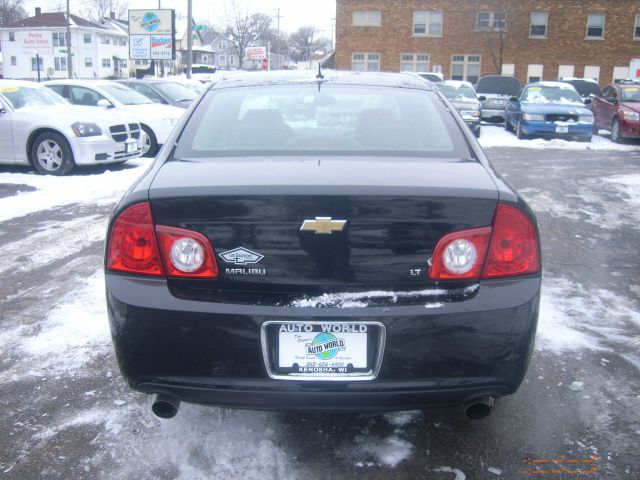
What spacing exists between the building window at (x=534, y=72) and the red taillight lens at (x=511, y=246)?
42.5 meters

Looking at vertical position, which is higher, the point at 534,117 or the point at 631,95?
the point at 631,95

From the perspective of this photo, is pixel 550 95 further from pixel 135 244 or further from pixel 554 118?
pixel 135 244

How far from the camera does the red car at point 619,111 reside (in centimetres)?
1605

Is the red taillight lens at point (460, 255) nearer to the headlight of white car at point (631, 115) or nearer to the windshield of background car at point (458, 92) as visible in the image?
the headlight of white car at point (631, 115)

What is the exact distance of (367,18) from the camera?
42.2 m

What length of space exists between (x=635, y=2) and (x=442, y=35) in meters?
12.0

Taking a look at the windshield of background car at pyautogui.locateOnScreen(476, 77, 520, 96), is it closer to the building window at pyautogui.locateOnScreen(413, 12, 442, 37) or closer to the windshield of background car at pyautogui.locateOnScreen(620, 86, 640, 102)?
the windshield of background car at pyautogui.locateOnScreen(620, 86, 640, 102)

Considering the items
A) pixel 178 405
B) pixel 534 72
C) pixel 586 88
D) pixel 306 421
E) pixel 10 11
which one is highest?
pixel 10 11

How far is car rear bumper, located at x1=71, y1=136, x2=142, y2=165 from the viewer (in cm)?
1000

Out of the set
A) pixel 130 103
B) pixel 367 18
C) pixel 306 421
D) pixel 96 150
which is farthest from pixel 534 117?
pixel 367 18

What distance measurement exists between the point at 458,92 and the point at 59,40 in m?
61.5

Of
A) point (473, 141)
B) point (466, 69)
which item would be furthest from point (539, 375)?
point (466, 69)

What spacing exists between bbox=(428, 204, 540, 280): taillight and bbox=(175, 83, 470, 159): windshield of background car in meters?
0.60

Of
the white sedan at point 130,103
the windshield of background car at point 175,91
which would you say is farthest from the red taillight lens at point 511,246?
the windshield of background car at point 175,91
